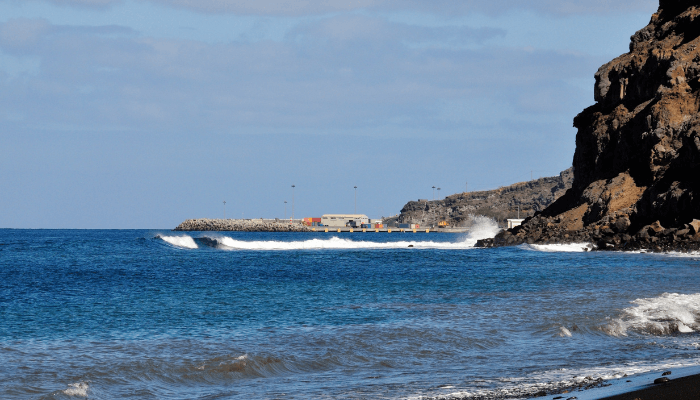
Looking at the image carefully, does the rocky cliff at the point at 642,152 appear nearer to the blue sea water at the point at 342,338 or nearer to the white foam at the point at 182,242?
the blue sea water at the point at 342,338

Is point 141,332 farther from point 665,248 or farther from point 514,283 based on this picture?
point 665,248

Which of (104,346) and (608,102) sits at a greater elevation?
(608,102)

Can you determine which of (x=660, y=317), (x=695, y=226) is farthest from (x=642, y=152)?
(x=660, y=317)

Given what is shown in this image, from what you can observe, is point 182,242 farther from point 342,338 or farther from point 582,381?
point 582,381

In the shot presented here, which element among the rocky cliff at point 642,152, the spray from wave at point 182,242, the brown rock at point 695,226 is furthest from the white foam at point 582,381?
the spray from wave at point 182,242

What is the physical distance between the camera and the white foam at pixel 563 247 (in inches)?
2365

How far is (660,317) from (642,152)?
182ft

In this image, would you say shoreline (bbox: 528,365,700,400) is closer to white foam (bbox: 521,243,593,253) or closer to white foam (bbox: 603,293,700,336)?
white foam (bbox: 603,293,700,336)

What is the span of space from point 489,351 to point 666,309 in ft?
23.8

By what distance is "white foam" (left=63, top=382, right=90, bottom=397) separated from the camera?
1035cm

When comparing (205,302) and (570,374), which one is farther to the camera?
(205,302)

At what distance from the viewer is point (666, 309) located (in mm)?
17719

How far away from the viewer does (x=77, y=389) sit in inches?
415

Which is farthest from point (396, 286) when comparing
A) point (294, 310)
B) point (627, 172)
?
point (627, 172)
